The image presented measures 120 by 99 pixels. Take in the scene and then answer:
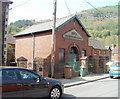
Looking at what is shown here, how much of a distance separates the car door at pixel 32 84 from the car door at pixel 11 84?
0.83 ft

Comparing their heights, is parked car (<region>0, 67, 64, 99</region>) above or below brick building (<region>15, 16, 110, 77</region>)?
below

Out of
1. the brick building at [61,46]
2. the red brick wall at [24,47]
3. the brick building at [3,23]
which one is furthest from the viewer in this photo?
the red brick wall at [24,47]

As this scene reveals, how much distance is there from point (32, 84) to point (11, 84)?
92 cm

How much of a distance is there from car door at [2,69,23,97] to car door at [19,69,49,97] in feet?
0.83

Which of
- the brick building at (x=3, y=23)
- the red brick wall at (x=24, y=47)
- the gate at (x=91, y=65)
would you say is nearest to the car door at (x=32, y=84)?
the brick building at (x=3, y=23)

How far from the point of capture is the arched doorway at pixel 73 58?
1639cm

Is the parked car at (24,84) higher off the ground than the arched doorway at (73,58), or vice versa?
the arched doorway at (73,58)

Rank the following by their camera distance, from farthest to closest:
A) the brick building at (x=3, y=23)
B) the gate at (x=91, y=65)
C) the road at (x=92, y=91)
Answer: the gate at (x=91, y=65), the brick building at (x=3, y=23), the road at (x=92, y=91)

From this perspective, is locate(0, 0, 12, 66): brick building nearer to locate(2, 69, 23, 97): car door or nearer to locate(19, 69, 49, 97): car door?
locate(19, 69, 49, 97): car door

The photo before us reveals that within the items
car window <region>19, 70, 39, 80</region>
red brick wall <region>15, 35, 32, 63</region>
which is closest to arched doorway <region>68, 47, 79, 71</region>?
red brick wall <region>15, 35, 32, 63</region>

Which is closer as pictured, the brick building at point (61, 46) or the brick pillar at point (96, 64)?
the brick building at point (61, 46)

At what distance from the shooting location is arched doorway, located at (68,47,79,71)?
53.8ft

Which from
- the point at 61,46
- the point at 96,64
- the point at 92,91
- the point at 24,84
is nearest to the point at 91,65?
the point at 96,64

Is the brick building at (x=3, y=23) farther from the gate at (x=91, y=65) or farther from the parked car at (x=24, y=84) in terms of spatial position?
the gate at (x=91, y=65)
